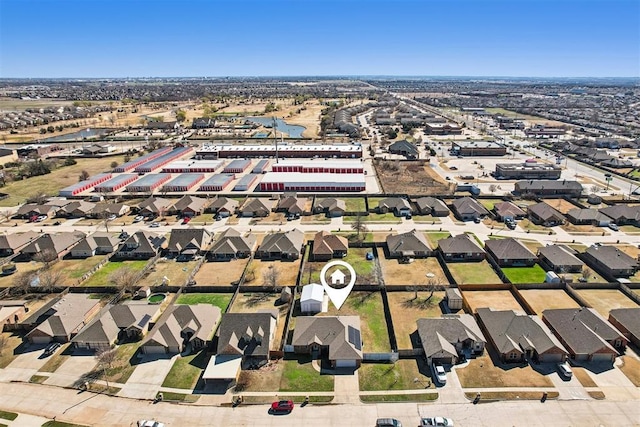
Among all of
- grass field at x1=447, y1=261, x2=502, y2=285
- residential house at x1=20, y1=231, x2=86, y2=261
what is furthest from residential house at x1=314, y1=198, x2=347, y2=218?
residential house at x1=20, y1=231, x2=86, y2=261

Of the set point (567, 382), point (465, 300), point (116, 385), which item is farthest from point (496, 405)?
point (116, 385)

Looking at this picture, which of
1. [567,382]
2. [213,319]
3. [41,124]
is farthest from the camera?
[41,124]

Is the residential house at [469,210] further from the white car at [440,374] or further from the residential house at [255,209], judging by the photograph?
the white car at [440,374]

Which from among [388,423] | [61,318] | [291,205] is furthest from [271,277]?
[291,205]

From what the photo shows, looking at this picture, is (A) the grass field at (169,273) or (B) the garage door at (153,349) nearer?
(B) the garage door at (153,349)

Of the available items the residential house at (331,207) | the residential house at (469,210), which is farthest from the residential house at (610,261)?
the residential house at (331,207)

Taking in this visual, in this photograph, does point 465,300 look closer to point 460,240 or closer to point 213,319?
point 460,240

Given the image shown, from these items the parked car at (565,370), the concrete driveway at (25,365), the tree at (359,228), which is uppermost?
the tree at (359,228)
